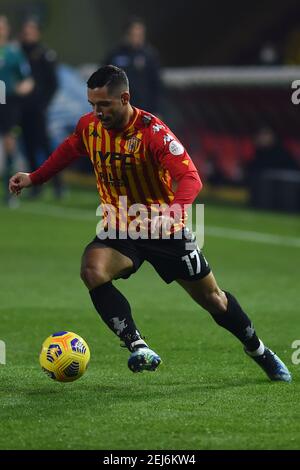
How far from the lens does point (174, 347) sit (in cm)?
905

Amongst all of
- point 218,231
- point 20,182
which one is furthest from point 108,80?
point 218,231

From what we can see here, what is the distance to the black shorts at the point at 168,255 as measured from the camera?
7.59 meters

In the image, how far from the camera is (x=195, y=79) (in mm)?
22188

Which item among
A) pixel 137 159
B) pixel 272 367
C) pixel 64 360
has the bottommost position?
pixel 272 367

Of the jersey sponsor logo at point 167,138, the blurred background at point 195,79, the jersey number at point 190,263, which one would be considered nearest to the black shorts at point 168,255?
the jersey number at point 190,263

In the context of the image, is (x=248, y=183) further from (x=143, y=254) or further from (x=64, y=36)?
(x=143, y=254)

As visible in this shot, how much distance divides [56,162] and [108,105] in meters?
0.73

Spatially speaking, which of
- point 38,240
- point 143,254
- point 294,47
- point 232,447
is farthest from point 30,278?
point 294,47

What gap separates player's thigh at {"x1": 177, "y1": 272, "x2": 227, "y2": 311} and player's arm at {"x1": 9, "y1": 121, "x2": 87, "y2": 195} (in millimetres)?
1058

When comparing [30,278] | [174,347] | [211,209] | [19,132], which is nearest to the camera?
[174,347]

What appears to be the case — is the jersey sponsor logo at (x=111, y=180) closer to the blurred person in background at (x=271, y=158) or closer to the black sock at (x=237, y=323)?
the black sock at (x=237, y=323)

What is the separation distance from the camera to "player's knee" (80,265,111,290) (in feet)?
24.5

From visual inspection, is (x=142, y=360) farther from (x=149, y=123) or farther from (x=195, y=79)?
(x=195, y=79)

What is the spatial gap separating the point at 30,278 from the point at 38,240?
299 cm
